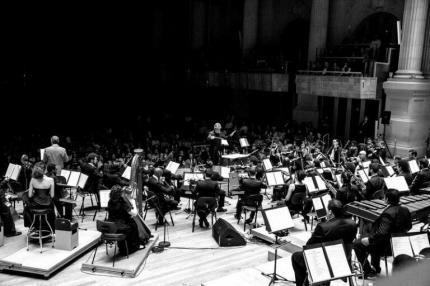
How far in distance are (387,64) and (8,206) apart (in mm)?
15996

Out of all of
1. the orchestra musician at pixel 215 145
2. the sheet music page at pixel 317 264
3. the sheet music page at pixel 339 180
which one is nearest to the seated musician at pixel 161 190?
the sheet music page at pixel 339 180

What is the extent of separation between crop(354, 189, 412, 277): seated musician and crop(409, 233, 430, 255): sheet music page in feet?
1.64

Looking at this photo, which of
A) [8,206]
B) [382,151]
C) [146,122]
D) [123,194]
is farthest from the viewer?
[146,122]

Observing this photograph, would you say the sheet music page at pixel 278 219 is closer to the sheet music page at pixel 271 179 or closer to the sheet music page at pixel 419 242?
the sheet music page at pixel 419 242

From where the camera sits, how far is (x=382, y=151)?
13.9 metres

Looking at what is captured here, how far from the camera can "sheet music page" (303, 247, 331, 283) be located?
17.0ft

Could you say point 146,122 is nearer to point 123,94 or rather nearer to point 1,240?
point 123,94

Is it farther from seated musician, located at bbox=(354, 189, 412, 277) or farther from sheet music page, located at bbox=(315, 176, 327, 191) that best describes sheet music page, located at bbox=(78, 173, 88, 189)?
seated musician, located at bbox=(354, 189, 412, 277)

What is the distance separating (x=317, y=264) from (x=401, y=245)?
139cm

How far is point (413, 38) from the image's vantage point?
1725cm

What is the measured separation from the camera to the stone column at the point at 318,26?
2228cm

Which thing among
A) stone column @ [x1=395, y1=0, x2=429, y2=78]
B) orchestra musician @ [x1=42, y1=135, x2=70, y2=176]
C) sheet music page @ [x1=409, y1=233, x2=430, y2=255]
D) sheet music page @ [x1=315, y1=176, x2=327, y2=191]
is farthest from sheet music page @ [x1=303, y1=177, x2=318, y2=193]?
stone column @ [x1=395, y1=0, x2=429, y2=78]

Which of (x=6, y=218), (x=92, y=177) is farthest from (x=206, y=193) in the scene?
(x=6, y=218)

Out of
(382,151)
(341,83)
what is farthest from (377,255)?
(341,83)
